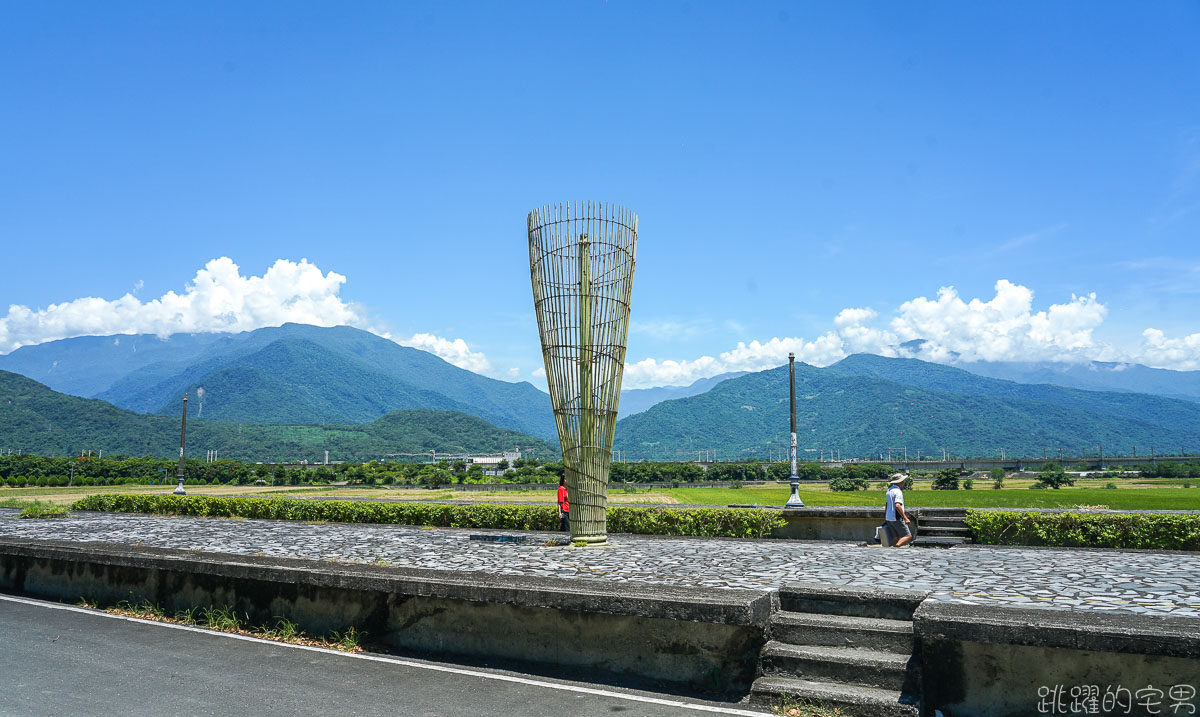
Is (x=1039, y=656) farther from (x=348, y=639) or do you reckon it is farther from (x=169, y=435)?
(x=169, y=435)

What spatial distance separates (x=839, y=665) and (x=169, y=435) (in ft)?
507

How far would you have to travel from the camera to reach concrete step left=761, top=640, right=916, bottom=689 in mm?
5391

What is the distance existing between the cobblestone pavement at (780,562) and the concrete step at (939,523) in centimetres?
273

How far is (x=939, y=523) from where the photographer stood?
15.0 metres

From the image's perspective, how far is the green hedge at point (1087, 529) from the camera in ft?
38.6

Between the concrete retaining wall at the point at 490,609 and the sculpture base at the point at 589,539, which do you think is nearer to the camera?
the concrete retaining wall at the point at 490,609

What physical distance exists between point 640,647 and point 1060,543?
943 centimetres

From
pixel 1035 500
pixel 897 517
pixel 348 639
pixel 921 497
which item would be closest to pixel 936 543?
pixel 897 517

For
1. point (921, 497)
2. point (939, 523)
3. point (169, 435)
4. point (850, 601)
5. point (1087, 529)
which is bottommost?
point (921, 497)

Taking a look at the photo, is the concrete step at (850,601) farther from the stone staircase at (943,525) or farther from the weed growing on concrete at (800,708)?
the stone staircase at (943,525)

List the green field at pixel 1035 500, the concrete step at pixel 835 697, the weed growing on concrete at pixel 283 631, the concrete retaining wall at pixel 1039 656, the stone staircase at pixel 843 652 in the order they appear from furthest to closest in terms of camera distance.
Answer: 1. the green field at pixel 1035 500
2. the weed growing on concrete at pixel 283 631
3. the stone staircase at pixel 843 652
4. the concrete step at pixel 835 697
5. the concrete retaining wall at pixel 1039 656

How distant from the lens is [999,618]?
514cm

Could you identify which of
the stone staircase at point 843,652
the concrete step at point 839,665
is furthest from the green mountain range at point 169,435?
the concrete step at point 839,665

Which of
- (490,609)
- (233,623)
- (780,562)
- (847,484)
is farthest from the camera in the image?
(847,484)
